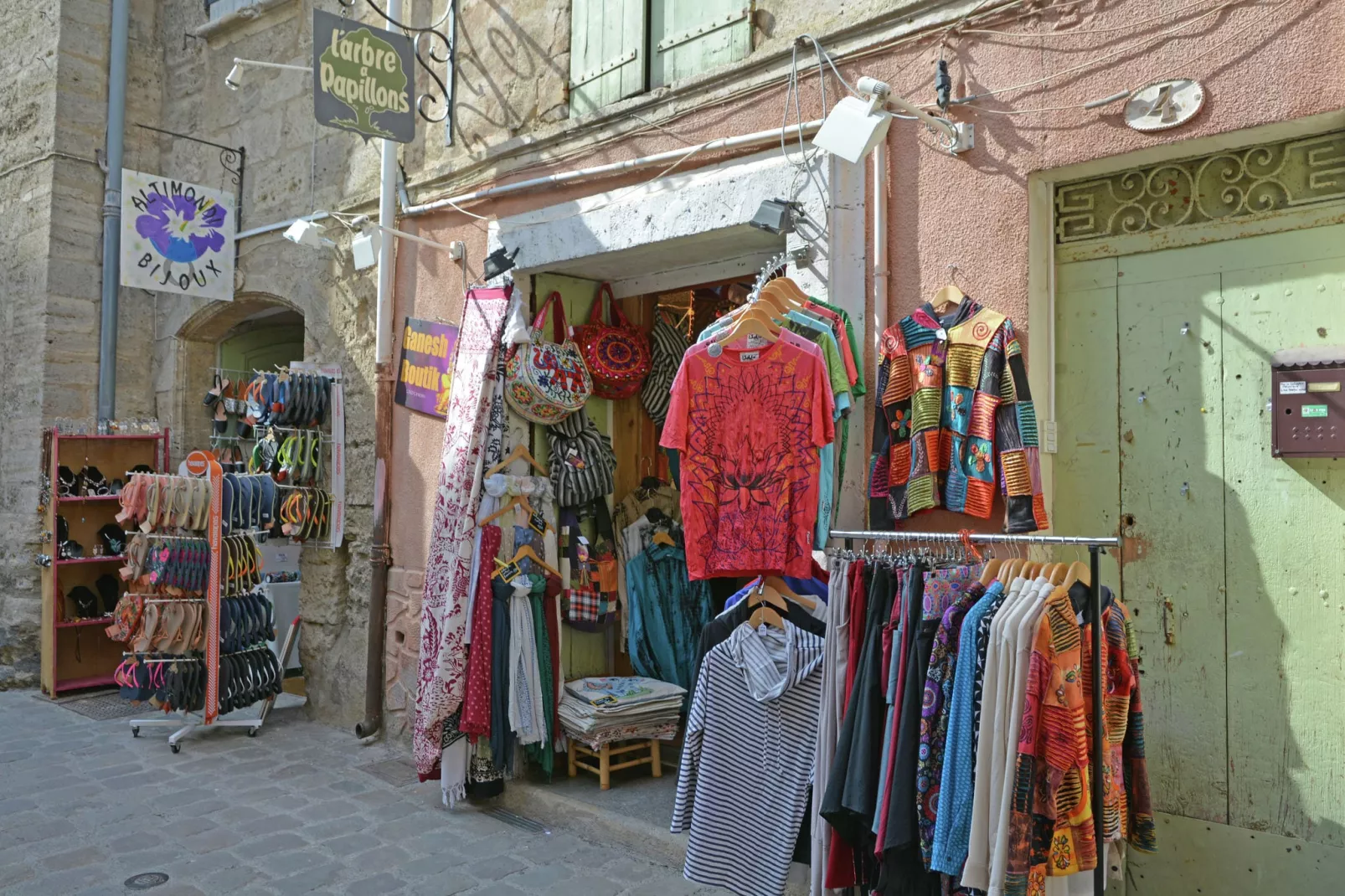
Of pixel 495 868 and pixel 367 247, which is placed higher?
pixel 367 247

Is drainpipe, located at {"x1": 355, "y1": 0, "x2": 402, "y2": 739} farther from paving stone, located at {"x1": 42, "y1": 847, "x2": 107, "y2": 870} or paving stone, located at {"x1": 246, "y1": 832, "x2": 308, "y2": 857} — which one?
paving stone, located at {"x1": 42, "y1": 847, "x2": 107, "y2": 870}

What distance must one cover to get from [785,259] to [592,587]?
2181 mm

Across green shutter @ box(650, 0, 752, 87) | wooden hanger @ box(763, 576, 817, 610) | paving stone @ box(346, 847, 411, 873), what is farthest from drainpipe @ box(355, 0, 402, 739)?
wooden hanger @ box(763, 576, 817, 610)

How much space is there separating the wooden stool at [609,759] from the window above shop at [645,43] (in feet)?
10.4

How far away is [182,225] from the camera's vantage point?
7047 millimetres

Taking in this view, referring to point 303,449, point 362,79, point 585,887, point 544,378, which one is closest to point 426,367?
point 544,378

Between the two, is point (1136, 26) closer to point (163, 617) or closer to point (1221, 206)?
point (1221, 206)

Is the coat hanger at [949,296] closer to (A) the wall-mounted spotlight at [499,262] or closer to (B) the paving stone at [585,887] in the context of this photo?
(A) the wall-mounted spotlight at [499,262]

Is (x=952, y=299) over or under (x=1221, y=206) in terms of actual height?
under

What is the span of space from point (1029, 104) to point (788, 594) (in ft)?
6.21

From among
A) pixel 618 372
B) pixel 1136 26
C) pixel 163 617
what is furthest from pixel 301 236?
pixel 1136 26

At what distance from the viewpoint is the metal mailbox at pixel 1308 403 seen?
117 inches

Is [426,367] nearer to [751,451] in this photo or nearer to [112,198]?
[751,451]

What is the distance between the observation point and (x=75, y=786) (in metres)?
5.17
